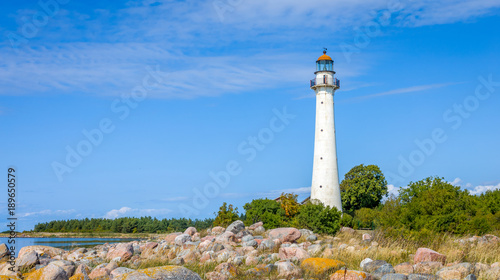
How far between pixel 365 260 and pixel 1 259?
12616mm

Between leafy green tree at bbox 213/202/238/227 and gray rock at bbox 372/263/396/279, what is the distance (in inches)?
883

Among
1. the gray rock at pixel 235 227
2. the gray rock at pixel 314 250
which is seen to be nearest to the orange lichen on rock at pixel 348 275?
the gray rock at pixel 314 250

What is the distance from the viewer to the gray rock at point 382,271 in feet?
41.2

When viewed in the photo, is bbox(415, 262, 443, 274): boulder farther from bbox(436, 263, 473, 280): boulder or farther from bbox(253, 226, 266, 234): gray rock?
bbox(253, 226, 266, 234): gray rock

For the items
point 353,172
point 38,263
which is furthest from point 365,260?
point 353,172

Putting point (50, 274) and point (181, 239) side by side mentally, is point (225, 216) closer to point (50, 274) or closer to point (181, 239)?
point (181, 239)

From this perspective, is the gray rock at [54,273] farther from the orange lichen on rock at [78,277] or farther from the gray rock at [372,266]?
the gray rock at [372,266]

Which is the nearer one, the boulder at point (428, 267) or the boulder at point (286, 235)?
the boulder at point (428, 267)

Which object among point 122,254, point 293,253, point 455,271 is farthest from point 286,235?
point 455,271

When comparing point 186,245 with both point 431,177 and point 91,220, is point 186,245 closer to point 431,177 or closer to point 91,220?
point 431,177

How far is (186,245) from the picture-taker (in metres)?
22.6

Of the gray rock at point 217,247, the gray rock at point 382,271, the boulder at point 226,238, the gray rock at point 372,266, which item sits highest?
the boulder at point 226,238

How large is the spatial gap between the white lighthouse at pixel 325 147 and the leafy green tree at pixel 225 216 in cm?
626

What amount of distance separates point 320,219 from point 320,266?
15714mm
